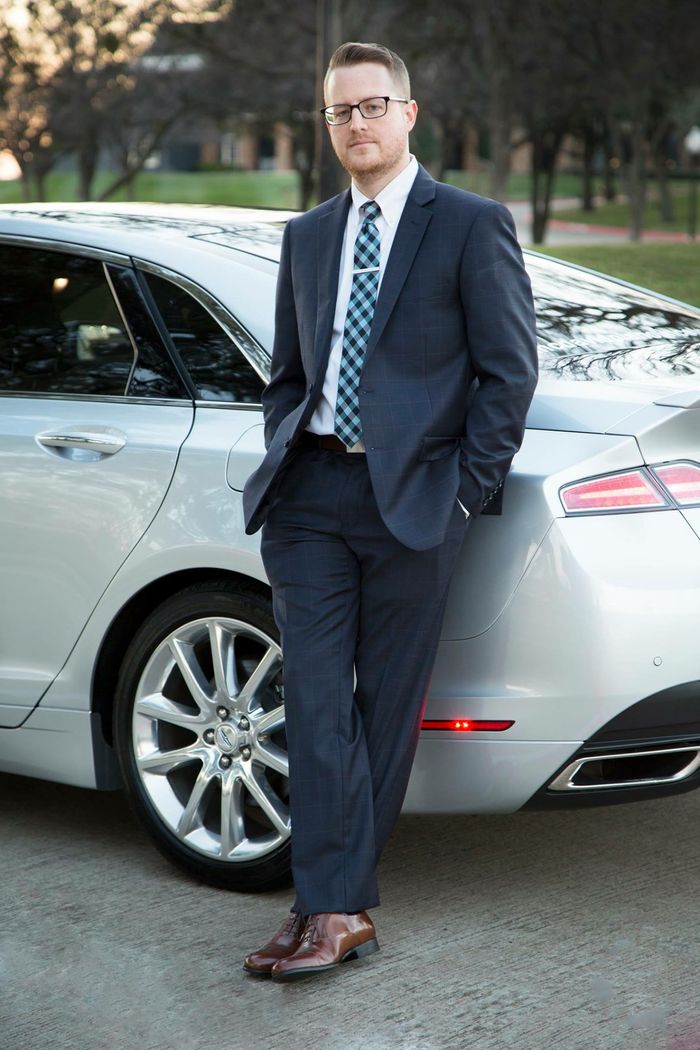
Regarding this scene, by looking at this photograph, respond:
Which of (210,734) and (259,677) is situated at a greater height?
(259,677)

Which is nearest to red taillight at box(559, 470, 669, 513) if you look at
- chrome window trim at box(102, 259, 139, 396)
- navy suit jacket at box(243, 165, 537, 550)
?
navy suit jacket at box(243, 165, 537, 550)

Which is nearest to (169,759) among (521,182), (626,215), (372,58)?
(372,58)

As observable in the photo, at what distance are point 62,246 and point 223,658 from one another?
1.28 m

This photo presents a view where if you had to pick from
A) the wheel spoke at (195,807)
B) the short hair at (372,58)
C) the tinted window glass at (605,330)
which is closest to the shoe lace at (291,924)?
the wheel spoke at (195,807)

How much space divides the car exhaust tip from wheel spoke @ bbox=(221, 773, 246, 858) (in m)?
0.80

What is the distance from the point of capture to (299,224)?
3609 mm

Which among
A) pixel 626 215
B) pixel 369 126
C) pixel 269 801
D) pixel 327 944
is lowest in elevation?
pixel 626 215

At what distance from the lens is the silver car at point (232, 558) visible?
344 centimetres

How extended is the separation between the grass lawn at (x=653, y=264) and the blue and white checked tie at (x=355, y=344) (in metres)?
11.2

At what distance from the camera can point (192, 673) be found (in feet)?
12.8

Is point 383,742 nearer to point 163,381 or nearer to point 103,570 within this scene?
point 103,570

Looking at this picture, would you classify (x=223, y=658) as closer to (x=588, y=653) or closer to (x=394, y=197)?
(x=588, y=653)

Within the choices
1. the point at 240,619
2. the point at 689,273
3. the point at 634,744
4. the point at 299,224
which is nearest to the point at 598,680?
the point at 634,744

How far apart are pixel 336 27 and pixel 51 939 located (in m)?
15.2
